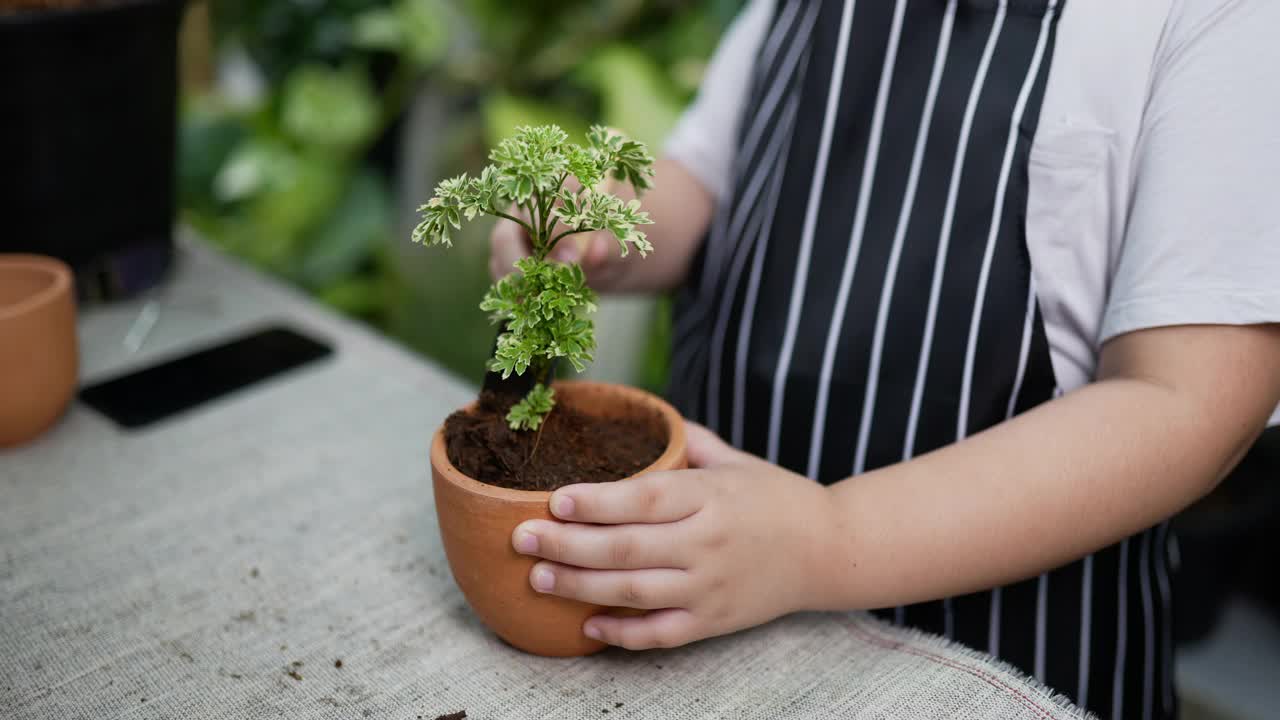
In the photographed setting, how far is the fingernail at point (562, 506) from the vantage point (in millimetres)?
570

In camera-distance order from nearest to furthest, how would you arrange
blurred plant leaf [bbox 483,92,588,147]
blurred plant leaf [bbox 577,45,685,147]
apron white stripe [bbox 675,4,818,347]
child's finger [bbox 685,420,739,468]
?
child's finger [bbox 685,420,739,468] → apron white stripe [bbox 675,4,818,347] → blurred plant leaf [bbox 577,45,685,147] → blurred plant leaf [bbox 483,92,588,147]

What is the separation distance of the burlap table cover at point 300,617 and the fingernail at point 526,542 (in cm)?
10

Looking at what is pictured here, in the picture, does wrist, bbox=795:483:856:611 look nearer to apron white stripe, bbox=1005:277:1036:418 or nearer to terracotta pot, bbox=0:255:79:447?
apron white stripe, bbox=1005:277:1036:418

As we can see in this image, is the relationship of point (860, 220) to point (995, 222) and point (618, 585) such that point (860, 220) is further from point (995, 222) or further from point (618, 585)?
point (618, 585)

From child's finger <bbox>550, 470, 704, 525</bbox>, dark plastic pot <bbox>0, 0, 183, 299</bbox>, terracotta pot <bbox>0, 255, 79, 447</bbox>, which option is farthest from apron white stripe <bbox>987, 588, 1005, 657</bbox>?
dark plastic pot <bbox>0, 0, 183, 299</bbox>

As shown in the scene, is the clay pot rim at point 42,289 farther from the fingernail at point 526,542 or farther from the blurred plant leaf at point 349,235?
the blurred plant leaf at point 349,235

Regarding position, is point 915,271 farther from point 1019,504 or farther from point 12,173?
point 12,173

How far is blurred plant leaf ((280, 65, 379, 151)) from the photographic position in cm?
231

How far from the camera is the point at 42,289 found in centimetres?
91

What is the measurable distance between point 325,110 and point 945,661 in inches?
82.1

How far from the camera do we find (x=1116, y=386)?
0.67 meters

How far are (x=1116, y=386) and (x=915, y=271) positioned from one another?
→ 0.61ft

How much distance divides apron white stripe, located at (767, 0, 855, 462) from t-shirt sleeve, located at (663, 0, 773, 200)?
5.9 inches

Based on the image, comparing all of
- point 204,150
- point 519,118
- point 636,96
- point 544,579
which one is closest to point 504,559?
point 544,579
